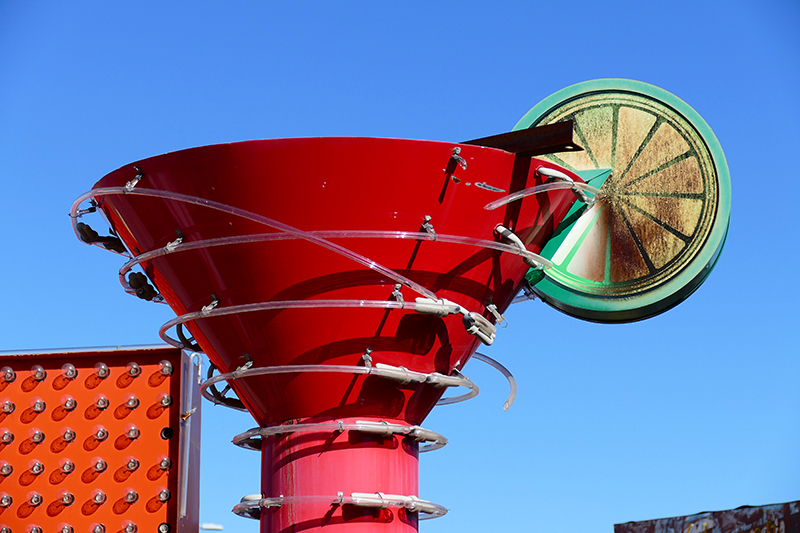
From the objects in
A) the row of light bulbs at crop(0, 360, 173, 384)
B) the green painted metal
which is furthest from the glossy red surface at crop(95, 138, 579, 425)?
the row of light bulbs at crop(0, 360, 173, 384)

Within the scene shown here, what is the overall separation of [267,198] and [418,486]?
8.07 ft

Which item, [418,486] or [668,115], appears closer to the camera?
[418,486]

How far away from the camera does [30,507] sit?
8.45 metres

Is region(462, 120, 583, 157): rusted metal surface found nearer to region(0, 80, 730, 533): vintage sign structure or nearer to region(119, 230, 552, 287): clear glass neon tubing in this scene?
region(0, 80, 730, 533): vintage sign structure

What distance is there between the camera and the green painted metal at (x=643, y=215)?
27.3 ft

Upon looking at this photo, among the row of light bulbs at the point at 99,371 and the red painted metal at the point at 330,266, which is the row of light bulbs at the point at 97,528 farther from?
the red painted metal at the point at 330,266

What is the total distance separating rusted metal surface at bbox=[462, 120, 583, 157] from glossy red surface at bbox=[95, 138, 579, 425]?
11 cm

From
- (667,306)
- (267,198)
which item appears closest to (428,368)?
(267,198)

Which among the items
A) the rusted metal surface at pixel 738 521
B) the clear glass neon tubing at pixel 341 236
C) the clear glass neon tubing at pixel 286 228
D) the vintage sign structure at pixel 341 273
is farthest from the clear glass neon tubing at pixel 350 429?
the rusted metal surface at pixel 738 521

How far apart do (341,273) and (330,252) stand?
0.56ft

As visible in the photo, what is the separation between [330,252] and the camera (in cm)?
651

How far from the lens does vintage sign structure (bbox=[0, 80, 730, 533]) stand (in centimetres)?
641

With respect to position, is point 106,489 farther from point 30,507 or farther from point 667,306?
point 667,306

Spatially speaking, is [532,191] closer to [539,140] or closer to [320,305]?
[539,140]
